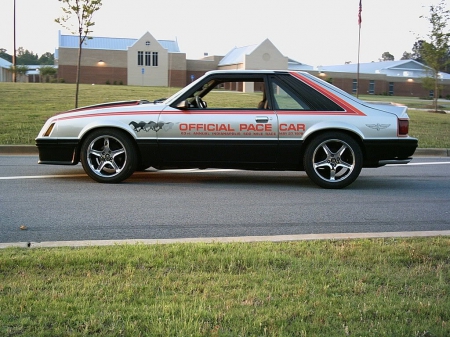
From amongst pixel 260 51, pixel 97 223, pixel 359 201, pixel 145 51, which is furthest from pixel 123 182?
pixel 145 51

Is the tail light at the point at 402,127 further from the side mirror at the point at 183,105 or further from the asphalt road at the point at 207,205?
the side mirror at the point at 183,105

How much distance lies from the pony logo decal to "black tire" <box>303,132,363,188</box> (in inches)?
75.2

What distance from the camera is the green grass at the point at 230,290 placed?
117 inches

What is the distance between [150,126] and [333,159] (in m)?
2.52

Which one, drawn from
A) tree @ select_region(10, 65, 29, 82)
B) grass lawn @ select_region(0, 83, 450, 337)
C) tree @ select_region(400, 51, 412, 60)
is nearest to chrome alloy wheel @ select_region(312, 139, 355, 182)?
grass lawn @ select_region(0, 83, 450, 337)

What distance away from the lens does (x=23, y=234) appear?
17.0ft

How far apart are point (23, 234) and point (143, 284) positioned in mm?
2063

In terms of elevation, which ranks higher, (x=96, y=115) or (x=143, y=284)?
(x=96, y=115)

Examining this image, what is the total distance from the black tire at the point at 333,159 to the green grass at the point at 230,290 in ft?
9.60

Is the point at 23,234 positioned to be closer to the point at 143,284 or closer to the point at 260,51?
the point at 143,284

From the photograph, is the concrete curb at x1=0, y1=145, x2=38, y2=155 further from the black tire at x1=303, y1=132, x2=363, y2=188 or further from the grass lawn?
the grass lawn

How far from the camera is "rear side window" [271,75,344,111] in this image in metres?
7.66

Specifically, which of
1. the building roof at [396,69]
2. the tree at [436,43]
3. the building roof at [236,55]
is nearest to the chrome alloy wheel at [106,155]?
the tree at [436,43]

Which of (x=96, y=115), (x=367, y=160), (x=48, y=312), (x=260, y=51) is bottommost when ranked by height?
(x=48, y=312)
